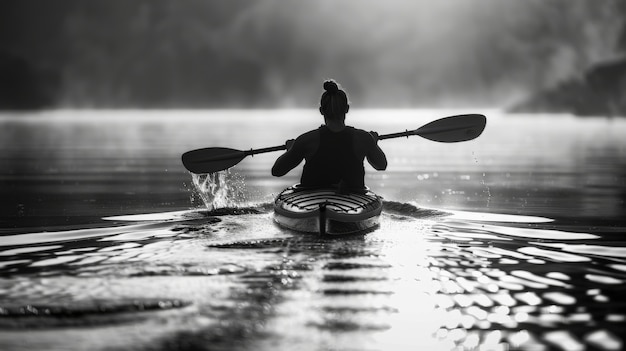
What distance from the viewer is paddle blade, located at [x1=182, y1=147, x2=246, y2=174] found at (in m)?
13.3

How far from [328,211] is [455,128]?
16.0ft

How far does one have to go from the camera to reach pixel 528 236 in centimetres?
1062

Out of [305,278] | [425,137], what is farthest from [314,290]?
[425,137]

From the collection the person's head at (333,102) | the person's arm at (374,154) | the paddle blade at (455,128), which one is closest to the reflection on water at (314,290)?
the person's arm at (374,154)

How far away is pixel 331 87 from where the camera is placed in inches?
424

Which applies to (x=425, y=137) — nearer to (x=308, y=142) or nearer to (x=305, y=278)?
(x=308, y=142)

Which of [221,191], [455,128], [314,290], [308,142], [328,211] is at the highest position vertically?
[455,128]

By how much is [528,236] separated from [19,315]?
729cm

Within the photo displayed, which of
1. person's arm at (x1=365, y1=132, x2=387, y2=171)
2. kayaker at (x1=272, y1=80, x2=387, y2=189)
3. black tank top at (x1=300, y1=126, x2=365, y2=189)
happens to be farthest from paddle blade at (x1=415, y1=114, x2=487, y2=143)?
black tank top at (x1=300, y1=126, x2=365, y2=189)

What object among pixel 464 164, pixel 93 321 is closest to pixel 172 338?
pixel 93 321

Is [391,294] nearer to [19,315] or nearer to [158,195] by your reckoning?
[19,315]

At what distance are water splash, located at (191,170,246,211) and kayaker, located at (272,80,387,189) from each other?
133 inches

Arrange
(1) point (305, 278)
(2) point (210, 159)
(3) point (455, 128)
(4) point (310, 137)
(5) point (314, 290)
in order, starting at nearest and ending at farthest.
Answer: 1. (5) point (314, 290)
2. (1) point (305, 278)
3. (4) point (310, 137)
4. (2) point (210, 159)
5. (3) point (455, 128)

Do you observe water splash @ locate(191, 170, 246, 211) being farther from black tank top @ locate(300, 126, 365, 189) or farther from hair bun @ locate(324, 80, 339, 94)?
hair bun @ locate(324, 80, 339, 94)
